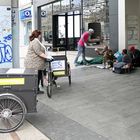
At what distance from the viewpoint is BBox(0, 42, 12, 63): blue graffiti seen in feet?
31.2

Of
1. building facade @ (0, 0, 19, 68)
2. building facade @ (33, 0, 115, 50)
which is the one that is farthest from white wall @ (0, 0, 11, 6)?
building facade @ (33, 0, 115, 50)

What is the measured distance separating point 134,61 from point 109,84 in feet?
11.2

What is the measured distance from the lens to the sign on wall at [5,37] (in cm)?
947

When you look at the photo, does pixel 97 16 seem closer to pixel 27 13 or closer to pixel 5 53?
pixel 5 53

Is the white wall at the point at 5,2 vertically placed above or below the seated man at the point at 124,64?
above

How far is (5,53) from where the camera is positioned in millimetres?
9570

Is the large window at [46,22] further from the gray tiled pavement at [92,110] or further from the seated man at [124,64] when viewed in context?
the gray tiled pavement at [92,110]

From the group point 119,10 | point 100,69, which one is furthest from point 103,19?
point 100,69

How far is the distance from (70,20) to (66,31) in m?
1.03

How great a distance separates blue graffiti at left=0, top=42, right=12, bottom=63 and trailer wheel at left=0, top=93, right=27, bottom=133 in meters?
3.38

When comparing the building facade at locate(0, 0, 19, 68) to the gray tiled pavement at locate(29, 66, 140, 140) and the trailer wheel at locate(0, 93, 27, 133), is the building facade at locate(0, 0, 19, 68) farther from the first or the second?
the trailer wheel at locate(0, 93, 27, 133)

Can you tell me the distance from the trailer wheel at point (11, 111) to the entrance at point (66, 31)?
58.1 feet

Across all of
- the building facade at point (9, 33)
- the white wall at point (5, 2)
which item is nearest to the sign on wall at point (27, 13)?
the building facade at point (9, 33)

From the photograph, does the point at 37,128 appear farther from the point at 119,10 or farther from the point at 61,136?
the point at 119,10
